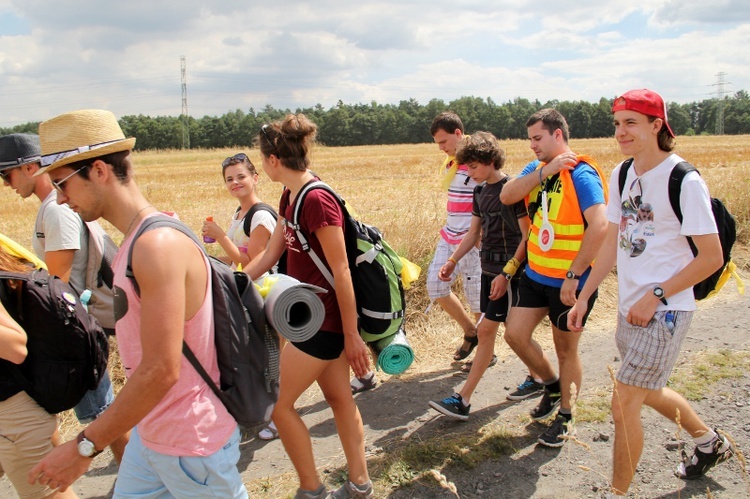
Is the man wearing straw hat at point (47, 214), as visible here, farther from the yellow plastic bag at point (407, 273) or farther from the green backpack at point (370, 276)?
the yellow plastic bag at point (407, 273)

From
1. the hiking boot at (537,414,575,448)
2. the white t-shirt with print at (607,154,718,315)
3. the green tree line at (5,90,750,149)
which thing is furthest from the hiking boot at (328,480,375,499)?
the green tree line at (5,90,750,149)

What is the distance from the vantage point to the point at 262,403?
2049mm

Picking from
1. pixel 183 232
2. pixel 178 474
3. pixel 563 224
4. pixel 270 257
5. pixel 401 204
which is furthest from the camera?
pixel 401 204

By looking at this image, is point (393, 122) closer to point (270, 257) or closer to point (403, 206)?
point (403, 206)

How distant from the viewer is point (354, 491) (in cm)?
315

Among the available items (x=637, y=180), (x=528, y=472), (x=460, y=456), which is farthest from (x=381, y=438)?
(x=637, y=180)

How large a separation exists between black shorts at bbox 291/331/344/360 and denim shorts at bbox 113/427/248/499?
88 centimetres

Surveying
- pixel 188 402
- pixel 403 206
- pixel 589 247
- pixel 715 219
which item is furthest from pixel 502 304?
pixel 403 206

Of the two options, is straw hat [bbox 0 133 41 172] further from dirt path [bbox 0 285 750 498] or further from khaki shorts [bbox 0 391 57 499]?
dirt path [bbox 0 285 750 498]

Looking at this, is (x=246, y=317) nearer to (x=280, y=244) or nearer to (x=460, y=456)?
(x=280, y=244)

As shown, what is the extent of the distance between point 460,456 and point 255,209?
6.89 ft

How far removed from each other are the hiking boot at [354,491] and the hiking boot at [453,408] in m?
0.93

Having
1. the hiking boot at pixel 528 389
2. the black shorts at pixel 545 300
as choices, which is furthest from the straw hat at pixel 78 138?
the hiking boot at pixel 528 389

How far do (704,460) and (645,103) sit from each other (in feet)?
6.43
